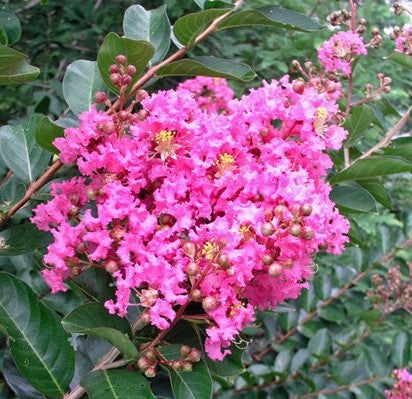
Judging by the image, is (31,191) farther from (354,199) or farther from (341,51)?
(341,51)

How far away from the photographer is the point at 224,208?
90cm

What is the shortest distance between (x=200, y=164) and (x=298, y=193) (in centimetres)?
16

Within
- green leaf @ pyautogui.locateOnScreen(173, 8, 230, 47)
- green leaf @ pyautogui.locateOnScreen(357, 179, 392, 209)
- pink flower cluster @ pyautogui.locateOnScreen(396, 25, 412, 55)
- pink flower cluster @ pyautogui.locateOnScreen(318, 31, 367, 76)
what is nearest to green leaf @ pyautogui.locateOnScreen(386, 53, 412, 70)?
pink flower cluster @ pyautogui.locateOnScreen(396, 25, 412, 55)

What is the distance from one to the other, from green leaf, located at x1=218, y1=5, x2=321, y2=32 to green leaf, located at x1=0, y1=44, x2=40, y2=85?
39cm

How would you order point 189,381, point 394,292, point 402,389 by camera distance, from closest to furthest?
point 189,381 < point 402,389 < point 394,292

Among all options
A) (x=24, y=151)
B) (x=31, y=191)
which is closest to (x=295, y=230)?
(x=31, y=191)

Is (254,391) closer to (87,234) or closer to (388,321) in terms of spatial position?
(388,321)

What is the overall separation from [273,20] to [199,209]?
0.39m

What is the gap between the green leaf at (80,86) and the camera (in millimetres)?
1134

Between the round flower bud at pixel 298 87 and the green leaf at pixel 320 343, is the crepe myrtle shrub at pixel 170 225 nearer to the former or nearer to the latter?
the round flower bud at pixel 298 87

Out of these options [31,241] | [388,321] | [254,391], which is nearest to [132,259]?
[31,241]

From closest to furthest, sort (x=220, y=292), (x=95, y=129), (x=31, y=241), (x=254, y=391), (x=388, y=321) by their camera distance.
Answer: (x=220, y=292) < (x=95, y=129) < (x=31, y=241) < (x=254, y=391) < (x=388, y=321)

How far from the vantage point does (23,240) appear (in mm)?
1134

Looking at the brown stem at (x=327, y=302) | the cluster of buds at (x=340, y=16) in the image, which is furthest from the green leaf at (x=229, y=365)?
the brown stem at (x=327, y=302)
